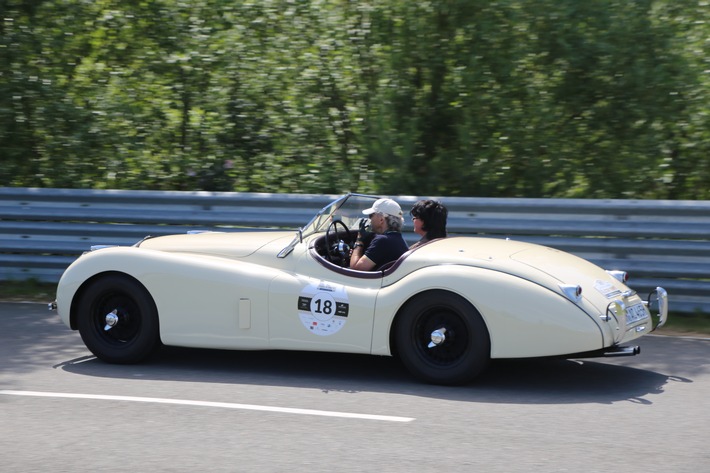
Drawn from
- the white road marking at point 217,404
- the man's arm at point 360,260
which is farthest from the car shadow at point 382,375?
the man's arm at point 360,260

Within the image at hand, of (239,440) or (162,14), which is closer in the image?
(239,440)

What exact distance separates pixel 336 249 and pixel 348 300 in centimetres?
70

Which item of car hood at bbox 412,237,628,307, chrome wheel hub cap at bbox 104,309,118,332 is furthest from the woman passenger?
chrome wheel hub cap at bbox 104,309,118,332

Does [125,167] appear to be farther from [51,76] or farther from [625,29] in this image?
[625,29]

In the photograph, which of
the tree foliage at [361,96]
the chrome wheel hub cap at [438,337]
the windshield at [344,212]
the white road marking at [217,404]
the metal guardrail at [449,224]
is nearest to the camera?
the white road marking at [217,404]

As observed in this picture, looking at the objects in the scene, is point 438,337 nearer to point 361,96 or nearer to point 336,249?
point 336,249

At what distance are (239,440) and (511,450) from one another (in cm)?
146

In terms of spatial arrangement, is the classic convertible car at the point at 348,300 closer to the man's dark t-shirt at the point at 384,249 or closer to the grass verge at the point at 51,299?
the man's dark t-shirt at the point at 384,249

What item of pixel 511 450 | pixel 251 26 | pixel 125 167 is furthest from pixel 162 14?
pixel 511 450

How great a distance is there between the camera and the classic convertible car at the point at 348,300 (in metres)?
6.69

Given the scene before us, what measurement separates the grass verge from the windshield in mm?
2921

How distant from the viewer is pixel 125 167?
1312 cm

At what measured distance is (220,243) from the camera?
789 centimetres

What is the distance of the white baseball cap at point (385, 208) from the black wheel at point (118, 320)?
1745 mm
